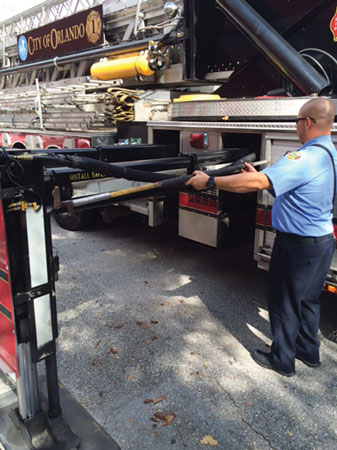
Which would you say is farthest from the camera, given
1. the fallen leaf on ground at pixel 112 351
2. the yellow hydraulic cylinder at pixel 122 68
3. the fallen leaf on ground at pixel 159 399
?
the yellow hydraulic cylinder at pixel 122 68

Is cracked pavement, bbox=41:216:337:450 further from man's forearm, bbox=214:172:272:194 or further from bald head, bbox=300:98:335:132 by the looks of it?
bald head, bbox=300:98:335:132

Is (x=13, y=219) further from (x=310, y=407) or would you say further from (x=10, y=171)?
(x=310, y=407)

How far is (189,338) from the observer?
10.6 feet

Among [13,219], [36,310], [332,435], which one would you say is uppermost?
[13,219]

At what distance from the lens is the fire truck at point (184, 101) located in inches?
131

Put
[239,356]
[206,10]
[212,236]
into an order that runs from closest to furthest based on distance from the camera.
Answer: [239,356], [212,236], [206,10]

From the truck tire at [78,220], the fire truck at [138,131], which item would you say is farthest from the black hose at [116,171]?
the truck tire at [78,220]

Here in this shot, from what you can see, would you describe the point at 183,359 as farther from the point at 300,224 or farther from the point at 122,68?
the point at 122,68

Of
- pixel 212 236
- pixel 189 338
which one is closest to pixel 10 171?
pixel 189 338

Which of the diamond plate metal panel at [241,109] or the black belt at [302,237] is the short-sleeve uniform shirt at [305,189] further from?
the diamond plate metal panel at [241,109]

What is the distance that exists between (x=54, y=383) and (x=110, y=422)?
1.61 ft

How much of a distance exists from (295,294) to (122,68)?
464cm

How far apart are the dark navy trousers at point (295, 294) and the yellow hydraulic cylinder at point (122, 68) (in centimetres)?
395

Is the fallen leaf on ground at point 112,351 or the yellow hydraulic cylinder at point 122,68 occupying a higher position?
the yellow hydraulic cylinder at point 122,68
